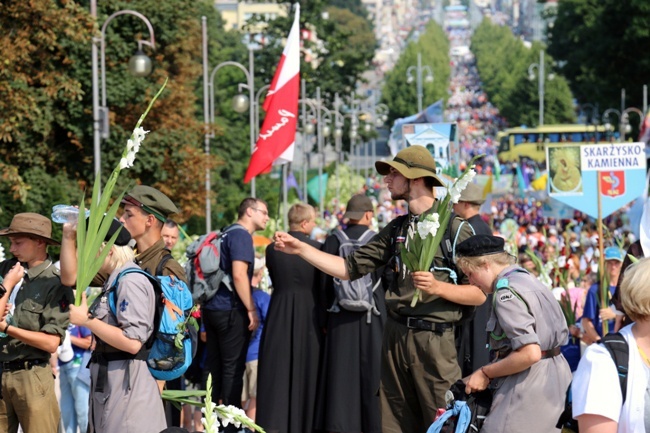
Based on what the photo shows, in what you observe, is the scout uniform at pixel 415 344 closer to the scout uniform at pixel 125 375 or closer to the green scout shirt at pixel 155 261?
the green scout shirt at pixel 155 261

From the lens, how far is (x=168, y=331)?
6.41 meters

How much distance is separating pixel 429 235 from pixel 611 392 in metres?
2.27

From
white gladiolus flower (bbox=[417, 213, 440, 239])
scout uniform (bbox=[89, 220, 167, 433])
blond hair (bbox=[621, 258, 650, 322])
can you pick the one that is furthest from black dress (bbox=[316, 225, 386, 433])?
blond hair (bbox=[621, 258, 650, 322])

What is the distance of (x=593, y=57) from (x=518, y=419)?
57740 mm

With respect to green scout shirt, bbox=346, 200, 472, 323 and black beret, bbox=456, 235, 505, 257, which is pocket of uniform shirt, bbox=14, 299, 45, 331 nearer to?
green scout shirt, bbox=346, 200, 472, 323

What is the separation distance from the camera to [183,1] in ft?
104

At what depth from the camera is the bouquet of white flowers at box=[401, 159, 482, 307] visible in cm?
636

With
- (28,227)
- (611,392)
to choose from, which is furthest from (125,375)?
(611,392)

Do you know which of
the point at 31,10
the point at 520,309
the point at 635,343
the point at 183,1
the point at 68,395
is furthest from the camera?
A: the point at 183,1

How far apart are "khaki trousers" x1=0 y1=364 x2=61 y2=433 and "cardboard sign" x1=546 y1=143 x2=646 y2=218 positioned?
21.6 ft

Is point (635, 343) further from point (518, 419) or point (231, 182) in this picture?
point (231, 182)

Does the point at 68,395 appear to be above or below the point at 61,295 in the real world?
below

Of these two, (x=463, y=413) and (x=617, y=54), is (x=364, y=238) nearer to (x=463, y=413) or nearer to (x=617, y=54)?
(x=463, y=413)

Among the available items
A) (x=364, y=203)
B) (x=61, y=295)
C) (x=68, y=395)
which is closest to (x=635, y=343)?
(x=61, y=295)
